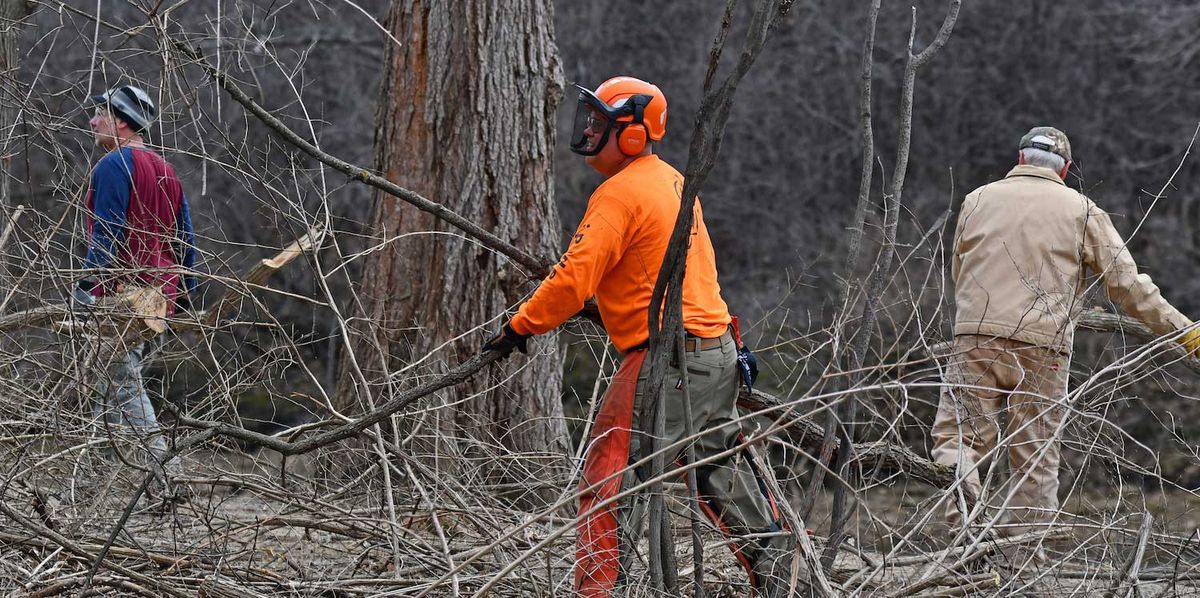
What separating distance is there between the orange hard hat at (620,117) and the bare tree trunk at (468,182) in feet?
5.42

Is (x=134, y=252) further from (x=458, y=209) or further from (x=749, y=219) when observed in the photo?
(x=749, y=219)

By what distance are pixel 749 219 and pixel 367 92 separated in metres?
4.00

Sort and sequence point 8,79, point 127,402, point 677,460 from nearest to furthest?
point 677,460 → point 127,402 → point 8,79

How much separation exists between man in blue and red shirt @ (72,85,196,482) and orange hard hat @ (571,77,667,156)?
55.1 inches

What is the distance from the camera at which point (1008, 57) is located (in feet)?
39.6

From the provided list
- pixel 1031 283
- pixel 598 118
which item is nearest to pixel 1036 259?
pixel 1031 283

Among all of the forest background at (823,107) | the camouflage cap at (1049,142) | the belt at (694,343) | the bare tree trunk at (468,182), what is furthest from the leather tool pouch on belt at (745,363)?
the forest background at (823,107)

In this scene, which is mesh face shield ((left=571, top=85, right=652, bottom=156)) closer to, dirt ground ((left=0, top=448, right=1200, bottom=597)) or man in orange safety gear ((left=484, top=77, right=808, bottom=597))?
man in orange safety gear ((left=484, top=77, right=808, bottom=597))

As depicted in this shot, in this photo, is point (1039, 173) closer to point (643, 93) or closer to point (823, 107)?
point (643, 93)

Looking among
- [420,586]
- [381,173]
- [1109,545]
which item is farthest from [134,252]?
[1109,545]

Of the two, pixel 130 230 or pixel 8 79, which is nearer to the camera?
pixel 8 79

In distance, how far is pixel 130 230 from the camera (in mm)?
4516

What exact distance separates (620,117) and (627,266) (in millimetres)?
482

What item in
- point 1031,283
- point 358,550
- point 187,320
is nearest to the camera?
point 187,320
